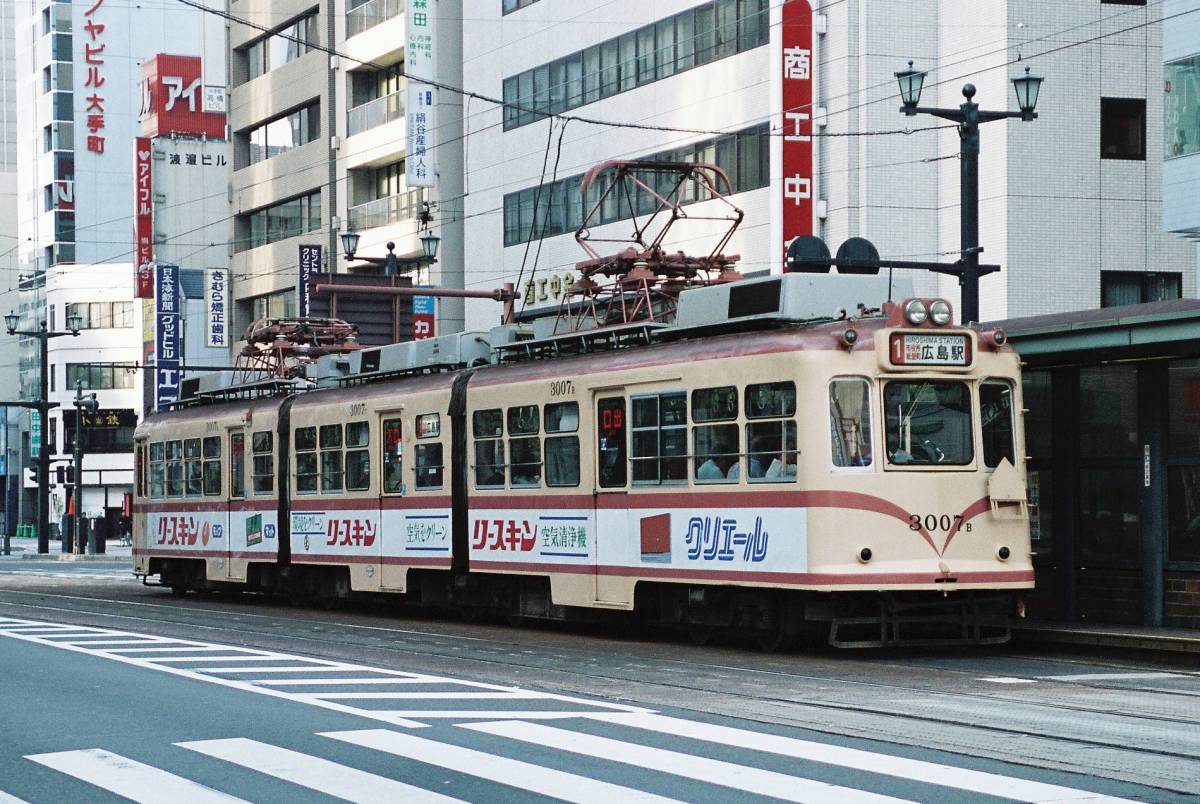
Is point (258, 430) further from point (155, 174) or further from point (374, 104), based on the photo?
point (155, 174)

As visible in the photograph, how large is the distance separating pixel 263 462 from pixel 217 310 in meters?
38.0

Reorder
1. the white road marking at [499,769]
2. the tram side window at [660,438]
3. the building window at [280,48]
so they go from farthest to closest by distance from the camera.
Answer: the building window at [280,48]
the tram side window at [660,438]
the white road marking at [499,769]

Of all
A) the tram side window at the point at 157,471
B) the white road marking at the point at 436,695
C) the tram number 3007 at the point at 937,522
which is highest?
the tram side window at the point at 157,471

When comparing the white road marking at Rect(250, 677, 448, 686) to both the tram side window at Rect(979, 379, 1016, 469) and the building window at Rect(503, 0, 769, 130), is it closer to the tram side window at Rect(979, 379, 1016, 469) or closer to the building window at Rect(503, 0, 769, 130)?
the tram side window at Rect(979, 379, 1016, 469)

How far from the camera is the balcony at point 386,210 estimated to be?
174ft

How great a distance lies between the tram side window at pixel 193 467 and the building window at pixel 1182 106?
15.8 metres

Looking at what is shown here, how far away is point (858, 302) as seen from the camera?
18344 millimetres

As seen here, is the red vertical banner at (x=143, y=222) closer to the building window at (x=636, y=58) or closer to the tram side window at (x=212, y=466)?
the building window at (x=636, y=58)

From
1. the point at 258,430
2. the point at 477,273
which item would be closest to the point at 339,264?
the point at 477,273

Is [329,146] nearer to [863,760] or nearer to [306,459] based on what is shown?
[306,459]

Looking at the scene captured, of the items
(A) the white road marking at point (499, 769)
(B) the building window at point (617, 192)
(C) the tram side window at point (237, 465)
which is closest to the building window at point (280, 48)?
(B) the building window at point (617, 192)

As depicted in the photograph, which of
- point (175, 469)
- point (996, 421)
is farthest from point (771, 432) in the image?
point (175, 469)

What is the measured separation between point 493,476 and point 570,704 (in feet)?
28.1

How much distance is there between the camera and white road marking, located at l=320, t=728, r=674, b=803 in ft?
30.0
